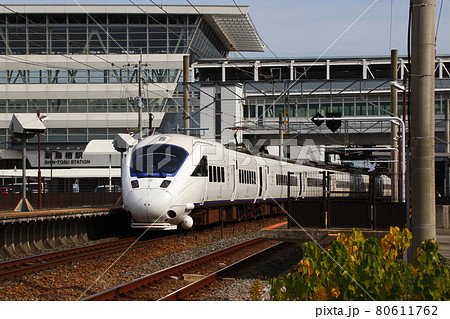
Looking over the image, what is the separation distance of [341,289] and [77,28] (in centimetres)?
5896

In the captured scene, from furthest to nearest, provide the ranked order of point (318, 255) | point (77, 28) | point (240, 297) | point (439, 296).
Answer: point (77, 28), point (240, 297), point (318, 255), point (439, 296)

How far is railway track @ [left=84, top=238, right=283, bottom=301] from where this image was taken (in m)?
10.8

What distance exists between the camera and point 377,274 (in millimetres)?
6488

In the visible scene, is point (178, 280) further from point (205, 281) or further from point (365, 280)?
point (365, 280)

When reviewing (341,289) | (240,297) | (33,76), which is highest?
(33,76)

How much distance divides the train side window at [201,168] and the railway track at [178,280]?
3.12 m

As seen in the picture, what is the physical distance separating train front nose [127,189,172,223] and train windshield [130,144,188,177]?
22.7 inches

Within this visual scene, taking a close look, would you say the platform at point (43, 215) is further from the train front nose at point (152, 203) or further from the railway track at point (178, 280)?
the railway track at point (178, 280)

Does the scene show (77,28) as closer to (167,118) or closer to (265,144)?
(167,118)

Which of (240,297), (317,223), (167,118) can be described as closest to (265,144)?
(167,118)

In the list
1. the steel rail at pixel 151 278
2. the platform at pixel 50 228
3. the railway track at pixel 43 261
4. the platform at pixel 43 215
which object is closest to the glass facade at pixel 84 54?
the platform at pixel 50 228

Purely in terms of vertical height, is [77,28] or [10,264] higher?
[77,28]

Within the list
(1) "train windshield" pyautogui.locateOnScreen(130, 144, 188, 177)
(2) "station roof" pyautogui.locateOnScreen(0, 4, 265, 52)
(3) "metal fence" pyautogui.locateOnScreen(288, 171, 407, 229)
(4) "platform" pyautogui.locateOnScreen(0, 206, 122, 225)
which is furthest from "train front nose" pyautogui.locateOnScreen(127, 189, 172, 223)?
(2) "station roof" pyautogui.locateOnScreen(0, 4, 265, 52)

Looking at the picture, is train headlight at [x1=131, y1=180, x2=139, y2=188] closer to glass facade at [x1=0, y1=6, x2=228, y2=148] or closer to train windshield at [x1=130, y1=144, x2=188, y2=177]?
train windshield at [x1=130, y1=144, x2=188, y2=177]
